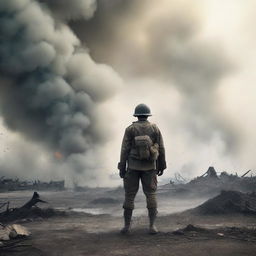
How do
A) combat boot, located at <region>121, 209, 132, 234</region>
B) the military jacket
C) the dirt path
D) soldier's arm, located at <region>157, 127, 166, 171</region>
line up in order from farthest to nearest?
soldier's arm, located at <region>157, 127, 166, 171</region>
the military jacket
combat boot, located at <region>121, 209, 132, 234</region>
the dirt path

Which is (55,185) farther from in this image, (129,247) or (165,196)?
(129,247)

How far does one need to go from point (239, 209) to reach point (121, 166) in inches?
132

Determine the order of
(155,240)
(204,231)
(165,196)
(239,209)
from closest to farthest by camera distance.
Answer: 1. (155,240)
2. (204,231)
3. (239,209)
4. (165,196)

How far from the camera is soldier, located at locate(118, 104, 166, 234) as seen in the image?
5283 mm

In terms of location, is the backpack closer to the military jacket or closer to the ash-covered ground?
the military jacket

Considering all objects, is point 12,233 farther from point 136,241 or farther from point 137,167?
point 137,167

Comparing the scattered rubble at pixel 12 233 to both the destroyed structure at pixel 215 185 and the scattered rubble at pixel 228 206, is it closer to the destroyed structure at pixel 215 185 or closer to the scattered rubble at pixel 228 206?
the scattered rubble at pixel 228 206

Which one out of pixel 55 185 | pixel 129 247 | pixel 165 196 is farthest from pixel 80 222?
pixel 55 185

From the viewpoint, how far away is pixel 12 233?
15.5 feet

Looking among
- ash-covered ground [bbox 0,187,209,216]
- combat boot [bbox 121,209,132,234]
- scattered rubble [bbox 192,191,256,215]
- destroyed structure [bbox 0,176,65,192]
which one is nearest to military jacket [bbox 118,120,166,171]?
combat boot [bbox 121,209,132,234]

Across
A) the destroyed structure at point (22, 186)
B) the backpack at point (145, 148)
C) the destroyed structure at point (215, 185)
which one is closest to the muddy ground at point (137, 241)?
the backpack at point (145, 148)

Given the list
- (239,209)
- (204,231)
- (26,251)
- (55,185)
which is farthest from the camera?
(55,185)

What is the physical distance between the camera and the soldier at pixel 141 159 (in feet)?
17.3

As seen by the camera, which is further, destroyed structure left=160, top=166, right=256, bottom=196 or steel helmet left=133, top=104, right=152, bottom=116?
destroyed structure left=160, top=166, right=256, bottom=196
